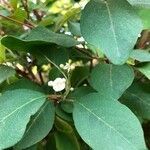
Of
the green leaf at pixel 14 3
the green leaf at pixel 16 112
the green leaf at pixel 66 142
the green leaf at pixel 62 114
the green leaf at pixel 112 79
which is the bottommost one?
the green leaf at pixel 66 142

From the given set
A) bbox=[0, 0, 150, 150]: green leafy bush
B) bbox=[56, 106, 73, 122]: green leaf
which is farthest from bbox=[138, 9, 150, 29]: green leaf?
bbox=[56, 106, 73, 122]: green leaf

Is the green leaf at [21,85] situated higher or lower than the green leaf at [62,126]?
higher

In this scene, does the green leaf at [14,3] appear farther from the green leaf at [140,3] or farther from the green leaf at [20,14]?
the green leaf at [140,3]

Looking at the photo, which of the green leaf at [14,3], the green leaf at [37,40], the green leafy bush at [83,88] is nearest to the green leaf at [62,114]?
the green leafy bush at [83,88]

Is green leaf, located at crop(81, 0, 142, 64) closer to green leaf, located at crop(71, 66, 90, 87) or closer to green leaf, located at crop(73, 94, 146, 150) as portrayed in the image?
green leaf, located at crop(73, 94, 146, 150)

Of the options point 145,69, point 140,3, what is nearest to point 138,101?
point 145,69

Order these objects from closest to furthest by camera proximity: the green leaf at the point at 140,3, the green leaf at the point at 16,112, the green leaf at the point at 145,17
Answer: the green leaf at the point at 16,112 → the green leaf at the point at 140,3 → the green leaf at the point at 145,17

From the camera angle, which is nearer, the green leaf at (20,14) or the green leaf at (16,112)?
the green leaf at (16,112)
